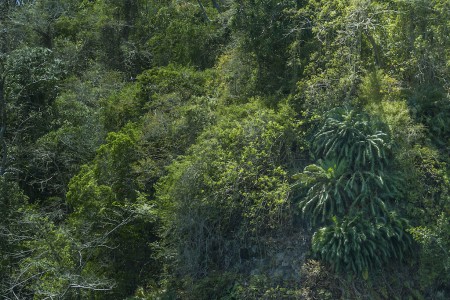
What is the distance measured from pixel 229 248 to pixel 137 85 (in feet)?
26.8

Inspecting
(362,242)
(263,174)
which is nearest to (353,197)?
(362,242)

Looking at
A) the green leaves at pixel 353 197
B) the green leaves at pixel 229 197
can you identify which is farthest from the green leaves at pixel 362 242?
the green leaves at pixel 229 197

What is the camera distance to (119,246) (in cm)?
1838

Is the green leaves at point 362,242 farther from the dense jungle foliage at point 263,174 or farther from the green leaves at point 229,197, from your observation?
the green leaves at point 229,197

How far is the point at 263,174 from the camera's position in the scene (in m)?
17.3

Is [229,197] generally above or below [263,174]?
below

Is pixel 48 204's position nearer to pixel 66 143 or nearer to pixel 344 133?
pixel 66 143

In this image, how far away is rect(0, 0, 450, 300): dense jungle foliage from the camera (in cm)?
1543

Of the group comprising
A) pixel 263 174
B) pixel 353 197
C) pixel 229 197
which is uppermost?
pixel 353 197

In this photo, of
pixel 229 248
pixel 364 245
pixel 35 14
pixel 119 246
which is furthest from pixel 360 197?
pixel 35 14

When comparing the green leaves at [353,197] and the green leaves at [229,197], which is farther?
the green leaves at [229,197]

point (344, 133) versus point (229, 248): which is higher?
point (344, 133)

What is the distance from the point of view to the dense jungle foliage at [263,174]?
15.4 meters

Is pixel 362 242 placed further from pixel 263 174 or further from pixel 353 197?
pixel 263 174
